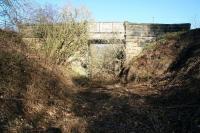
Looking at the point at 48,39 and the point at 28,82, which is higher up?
the point at 48,39

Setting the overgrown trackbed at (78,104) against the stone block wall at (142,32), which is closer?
the overgrown trackbed at (78,104)

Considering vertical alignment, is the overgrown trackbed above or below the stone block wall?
below

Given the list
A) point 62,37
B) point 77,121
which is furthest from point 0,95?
point 62,37

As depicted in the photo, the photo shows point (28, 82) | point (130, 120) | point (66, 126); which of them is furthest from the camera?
point (28, 82)

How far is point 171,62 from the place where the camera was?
69.9 ft

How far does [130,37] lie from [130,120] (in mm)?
17868

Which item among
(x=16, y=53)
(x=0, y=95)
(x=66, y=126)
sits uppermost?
(x=16, y=53)

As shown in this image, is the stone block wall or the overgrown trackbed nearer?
the overgrown trackbed

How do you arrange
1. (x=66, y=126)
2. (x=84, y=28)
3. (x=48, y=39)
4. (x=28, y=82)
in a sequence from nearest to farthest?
(x=66, y=126) < (x=28, y=82) < (x=48, y=39) < (x=84, y=28)

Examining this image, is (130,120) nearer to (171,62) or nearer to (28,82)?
(28,82)

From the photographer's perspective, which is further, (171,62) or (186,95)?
(171,62)

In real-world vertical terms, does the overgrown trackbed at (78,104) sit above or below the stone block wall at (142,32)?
below

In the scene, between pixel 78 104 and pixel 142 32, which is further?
pixel 142 32

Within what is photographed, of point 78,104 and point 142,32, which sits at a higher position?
point 142,32
